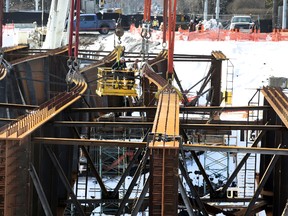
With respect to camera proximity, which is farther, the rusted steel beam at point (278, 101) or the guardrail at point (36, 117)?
the rusted steel beam at point (278, 101)

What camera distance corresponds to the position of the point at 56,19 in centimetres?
4572

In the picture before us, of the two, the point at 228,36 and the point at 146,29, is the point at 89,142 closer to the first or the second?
the point at 146,29

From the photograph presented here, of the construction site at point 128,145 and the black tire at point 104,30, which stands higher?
the construction site at point 128,145

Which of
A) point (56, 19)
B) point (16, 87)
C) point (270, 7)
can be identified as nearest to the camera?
point (16, 87)

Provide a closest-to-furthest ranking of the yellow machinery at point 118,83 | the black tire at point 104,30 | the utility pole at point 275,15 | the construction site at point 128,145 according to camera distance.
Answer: the construction site at point 128,145
the yellow machinery at point 118,83
the black tire at point 104,30
the utility pole at point 275,15

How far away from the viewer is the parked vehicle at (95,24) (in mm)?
85812

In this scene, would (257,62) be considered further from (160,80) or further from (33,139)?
(33,139)

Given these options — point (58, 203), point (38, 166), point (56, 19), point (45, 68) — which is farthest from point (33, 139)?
point (56, 19)

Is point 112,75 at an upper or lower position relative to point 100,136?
upper

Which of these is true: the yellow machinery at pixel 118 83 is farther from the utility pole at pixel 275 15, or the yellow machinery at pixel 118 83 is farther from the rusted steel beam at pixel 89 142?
the utility pole at pixel 275 15

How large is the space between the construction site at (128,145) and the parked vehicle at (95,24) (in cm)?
4091

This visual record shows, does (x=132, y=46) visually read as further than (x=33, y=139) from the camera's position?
Yes

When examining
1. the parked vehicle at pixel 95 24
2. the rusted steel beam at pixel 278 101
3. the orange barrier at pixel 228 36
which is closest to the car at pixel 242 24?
the orange barrier at pixel 228 36

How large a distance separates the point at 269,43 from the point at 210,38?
20.5 feet
